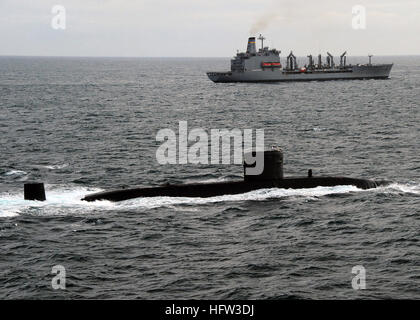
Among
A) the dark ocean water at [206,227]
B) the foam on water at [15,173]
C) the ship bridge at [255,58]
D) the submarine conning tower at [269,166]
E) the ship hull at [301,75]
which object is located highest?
the ship bridge at [255,58]

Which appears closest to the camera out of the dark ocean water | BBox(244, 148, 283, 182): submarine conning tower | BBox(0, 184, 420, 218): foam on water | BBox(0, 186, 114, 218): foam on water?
the dark ocean water

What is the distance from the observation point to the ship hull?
182 meters

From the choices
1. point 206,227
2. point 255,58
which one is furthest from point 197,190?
point 255,58

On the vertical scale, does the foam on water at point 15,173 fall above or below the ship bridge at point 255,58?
below

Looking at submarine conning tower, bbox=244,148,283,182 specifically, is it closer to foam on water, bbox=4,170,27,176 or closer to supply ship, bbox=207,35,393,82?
foam on water, bbox=4,170,27,176

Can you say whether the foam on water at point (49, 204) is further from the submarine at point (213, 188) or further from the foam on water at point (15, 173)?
the foam on water at point (15, 173)

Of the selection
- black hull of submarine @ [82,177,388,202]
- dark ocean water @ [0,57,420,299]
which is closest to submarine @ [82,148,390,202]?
black hull of submarine @ [82,177,388,202]

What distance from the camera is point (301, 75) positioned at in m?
189

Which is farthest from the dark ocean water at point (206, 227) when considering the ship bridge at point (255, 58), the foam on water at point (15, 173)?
the ship bridge at point (255, 58)

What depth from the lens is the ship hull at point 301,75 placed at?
18162cm

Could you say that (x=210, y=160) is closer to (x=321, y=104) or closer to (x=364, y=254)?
(x=364, y=254)

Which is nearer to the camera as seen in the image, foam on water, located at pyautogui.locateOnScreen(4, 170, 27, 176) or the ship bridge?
foam on water, located at pyautogui.locateOnScreen(4, 170, 27, 176)

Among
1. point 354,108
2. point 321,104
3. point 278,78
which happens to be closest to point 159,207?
point 354,108
